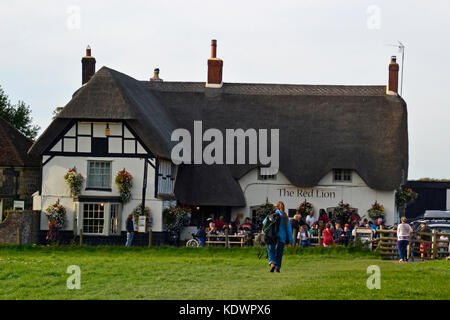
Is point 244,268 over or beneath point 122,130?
beneath

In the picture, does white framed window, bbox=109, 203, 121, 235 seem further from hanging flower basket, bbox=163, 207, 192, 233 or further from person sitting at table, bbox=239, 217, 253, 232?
person sitting at table, bbox=239, 217, 253, 232

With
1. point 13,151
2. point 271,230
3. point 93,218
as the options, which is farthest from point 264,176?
point 271,230

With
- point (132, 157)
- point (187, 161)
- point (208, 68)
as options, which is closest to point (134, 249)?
point (132, 157)

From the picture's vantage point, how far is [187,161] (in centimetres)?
4500

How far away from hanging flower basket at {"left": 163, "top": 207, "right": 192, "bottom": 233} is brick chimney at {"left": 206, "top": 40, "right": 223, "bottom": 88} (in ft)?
33.4

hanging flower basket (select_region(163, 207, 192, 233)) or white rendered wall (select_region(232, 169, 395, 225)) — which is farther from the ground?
white rendered wall (select_region(232, 169, 395, 225))

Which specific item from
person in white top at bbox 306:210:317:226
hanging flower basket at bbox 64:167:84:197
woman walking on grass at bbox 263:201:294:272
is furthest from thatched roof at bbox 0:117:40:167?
woman walking on grass at bbox 263:201:294:272

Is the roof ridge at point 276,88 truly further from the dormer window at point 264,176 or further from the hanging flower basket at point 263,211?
the hanging flower basket at point 263,211

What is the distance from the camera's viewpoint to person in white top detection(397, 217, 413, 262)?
3150cm

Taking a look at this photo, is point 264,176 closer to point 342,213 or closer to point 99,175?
point 342,213

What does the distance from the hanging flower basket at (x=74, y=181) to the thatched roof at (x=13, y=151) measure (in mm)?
4821

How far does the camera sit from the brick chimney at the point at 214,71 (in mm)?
51125
